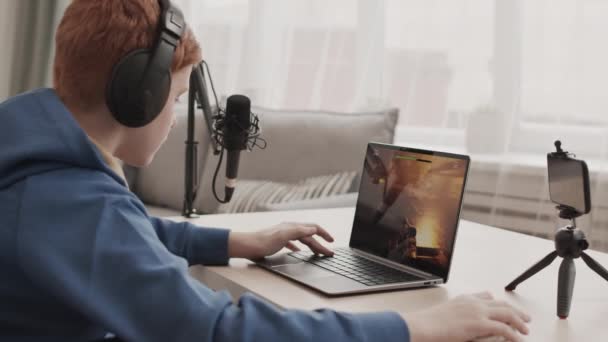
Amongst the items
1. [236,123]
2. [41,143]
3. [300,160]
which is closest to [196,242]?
[236,123]

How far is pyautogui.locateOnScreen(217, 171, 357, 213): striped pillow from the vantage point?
2574 mm

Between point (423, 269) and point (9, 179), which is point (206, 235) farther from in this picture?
point (9, 179)

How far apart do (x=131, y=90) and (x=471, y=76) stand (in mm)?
2020

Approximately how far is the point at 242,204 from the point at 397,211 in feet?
4.82

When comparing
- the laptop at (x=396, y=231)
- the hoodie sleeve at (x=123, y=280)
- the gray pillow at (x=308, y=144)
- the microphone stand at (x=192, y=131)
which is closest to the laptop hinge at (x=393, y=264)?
the laptop at (x=396, y=231)

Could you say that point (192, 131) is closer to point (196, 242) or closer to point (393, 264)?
point (196, 242)

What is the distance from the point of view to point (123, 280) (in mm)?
766

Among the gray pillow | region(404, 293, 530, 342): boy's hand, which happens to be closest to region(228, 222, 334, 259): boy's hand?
region(404, 293, 530, 342): boy's hand

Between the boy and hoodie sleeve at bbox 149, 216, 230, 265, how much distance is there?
1.11ft

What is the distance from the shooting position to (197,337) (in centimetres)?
76

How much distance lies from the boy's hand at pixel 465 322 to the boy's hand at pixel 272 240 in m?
0.43

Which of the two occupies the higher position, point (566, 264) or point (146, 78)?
point (146, 78)

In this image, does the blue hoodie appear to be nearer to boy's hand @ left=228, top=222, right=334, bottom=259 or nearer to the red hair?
the red hair

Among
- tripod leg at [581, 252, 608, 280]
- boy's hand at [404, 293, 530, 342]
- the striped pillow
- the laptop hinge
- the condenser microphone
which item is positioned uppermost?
the condenser microphone
